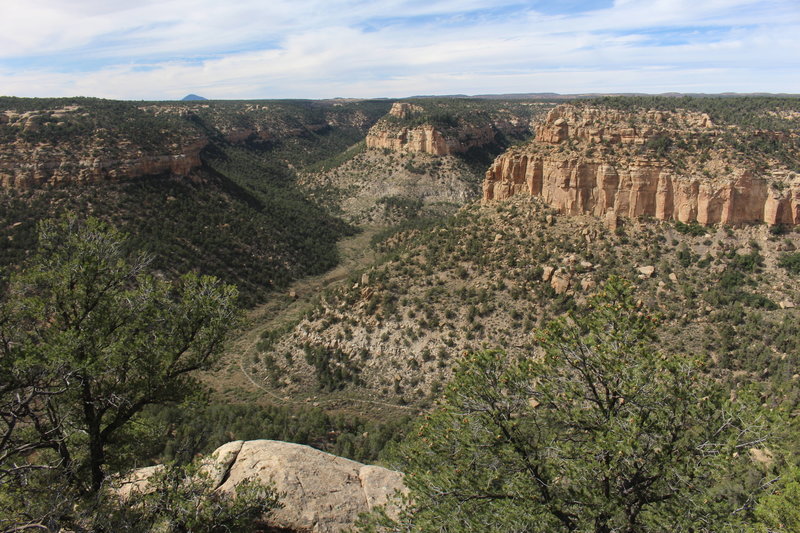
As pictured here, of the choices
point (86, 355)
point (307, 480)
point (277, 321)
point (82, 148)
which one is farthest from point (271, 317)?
point (86, 355)

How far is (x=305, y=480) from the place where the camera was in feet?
41.3

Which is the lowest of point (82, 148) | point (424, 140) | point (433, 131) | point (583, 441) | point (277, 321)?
point (277, 321)

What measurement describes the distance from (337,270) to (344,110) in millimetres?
128536

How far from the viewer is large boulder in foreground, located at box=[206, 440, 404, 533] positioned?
11594mm

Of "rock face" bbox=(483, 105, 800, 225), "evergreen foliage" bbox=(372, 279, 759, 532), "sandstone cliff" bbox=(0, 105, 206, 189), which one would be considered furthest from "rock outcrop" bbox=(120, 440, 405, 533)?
"sandstone cliff" bbox=(0, 105, 206, 189)

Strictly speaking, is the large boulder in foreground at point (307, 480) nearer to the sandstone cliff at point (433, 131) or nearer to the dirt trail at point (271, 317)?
the dirt trail at point (271, 317)

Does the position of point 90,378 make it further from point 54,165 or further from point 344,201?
point 344,201

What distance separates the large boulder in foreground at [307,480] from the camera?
38.0 feet

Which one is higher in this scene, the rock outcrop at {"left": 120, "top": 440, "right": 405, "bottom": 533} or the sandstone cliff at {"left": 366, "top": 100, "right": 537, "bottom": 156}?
the sandstone cliff at {"left": 366, "top": 100, "right": 537, "bottom": 156}

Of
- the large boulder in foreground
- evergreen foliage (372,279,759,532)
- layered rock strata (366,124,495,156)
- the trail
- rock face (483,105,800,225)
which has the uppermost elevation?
layered rock strata (366,124,495,156)

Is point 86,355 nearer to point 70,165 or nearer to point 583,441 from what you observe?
point 583,441

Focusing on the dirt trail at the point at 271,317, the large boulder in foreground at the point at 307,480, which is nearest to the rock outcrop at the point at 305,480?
the large boulder in foreground at the point at 307,480

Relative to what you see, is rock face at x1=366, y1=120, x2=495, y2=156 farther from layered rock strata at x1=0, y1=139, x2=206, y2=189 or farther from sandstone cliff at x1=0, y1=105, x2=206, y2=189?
layered rock strata at x1=0, y1=139, x2=206, y2=189

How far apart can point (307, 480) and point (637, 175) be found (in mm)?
28350
